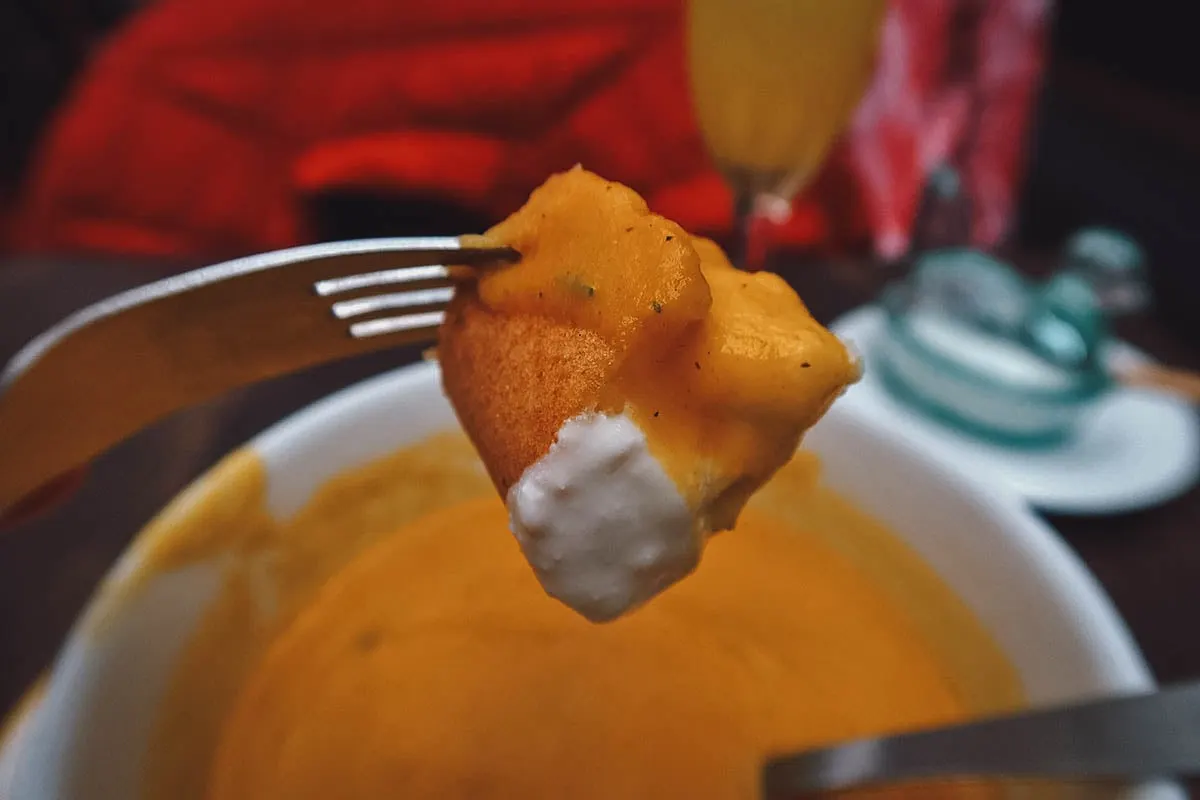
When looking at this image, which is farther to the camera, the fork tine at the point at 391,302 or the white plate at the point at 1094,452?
the white plate at the point at 1094,452

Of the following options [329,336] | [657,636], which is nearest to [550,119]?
[657,636]

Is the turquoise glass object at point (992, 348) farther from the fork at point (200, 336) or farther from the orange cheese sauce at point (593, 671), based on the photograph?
the fork at point (200, 336)

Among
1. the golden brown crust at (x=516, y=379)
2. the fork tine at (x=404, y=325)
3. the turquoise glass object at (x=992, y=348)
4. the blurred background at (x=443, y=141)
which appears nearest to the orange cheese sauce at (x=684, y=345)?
the golden brown crust at (x=516, y=379)

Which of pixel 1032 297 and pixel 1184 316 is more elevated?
pixel 1032 297

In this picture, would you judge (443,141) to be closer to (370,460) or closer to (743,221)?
(743,221)

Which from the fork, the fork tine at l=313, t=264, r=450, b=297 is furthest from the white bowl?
the fork tine at l=313, t=264, r=450, b=297

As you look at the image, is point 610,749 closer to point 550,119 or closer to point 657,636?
point 657,636
